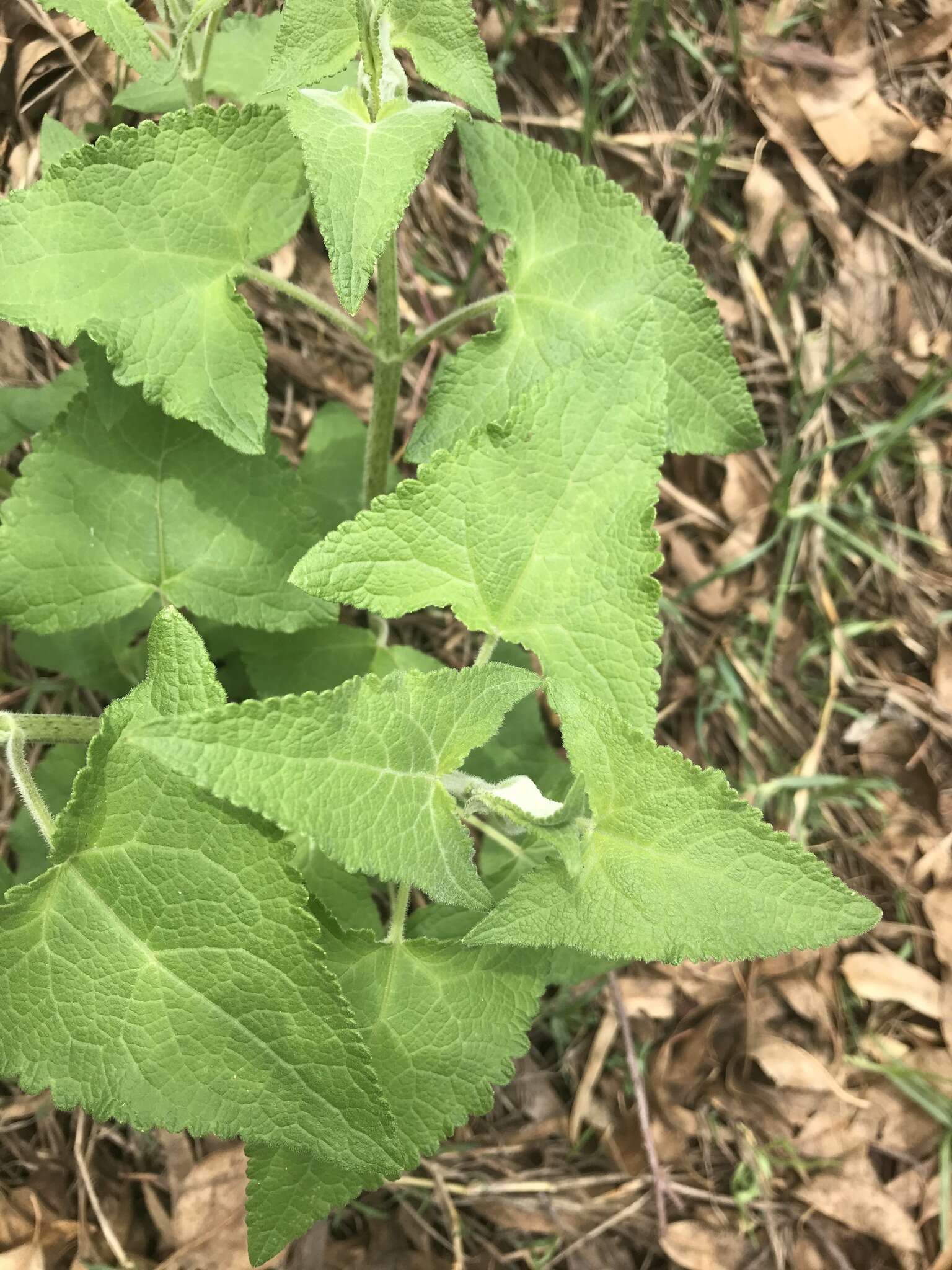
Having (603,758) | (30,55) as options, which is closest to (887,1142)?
(603,758)

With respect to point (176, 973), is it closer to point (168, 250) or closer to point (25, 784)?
point (25, 784)

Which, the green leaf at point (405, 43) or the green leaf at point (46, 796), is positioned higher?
the green leaf at point (405, 43)

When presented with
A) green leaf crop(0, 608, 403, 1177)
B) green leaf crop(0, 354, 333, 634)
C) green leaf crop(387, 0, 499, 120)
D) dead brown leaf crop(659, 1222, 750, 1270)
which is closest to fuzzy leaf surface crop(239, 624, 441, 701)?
green leaf crop(0, 354, 333, 634)

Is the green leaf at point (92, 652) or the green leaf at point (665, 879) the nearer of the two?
the green leaf at point (665, 879)

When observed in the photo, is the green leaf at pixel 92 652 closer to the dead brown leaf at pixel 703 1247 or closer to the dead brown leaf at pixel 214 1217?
the dead brown leaf at pixel 214 1217

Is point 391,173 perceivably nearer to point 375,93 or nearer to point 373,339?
point 375,93

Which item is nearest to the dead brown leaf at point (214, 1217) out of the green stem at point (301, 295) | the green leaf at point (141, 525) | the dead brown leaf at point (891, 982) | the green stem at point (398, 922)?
the green stem at point (398, 922)
